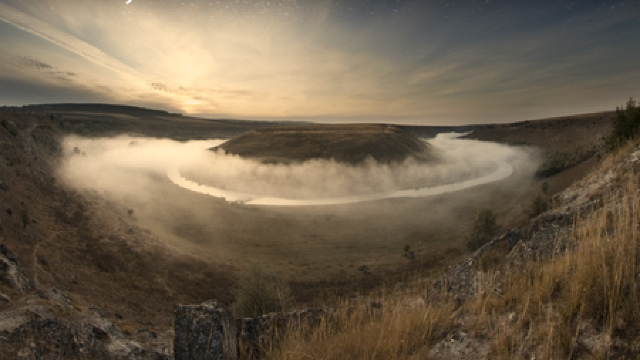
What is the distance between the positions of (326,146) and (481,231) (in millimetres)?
62284

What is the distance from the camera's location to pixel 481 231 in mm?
28688

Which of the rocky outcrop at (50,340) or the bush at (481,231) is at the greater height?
the rocky outcrop at (50,340)

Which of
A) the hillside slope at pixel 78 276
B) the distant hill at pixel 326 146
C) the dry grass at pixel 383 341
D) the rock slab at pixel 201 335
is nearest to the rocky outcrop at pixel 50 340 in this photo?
the hillside slope at pixel 78 276

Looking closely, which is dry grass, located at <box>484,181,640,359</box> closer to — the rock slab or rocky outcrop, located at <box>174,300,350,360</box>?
rocky outcrop, located at <box>174,300,350,360</box>

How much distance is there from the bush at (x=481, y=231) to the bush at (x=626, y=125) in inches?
457

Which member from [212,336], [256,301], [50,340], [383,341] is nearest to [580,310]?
[383,341]

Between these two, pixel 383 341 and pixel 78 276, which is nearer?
pixel 383 341

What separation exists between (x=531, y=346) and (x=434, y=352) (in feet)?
3.80

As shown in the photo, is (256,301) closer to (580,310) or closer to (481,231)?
(580,310)

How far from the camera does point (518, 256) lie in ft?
22.6

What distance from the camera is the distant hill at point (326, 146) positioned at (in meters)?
82.6

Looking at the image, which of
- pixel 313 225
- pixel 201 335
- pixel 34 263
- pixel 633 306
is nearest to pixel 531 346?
pixel 633 306

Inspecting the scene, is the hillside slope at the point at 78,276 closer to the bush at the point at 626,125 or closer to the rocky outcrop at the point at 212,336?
the rocky outcrop at the point at 212,336

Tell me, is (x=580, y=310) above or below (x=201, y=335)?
above
